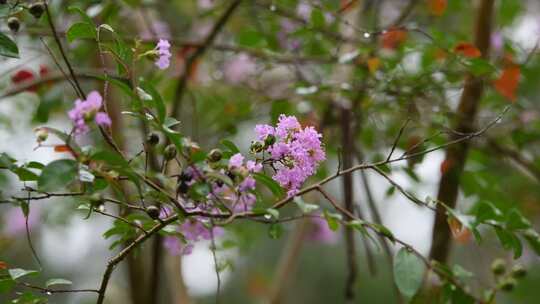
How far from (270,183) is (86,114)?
0.21m

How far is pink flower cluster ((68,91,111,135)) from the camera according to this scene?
24.1 inches

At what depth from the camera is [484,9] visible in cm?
142

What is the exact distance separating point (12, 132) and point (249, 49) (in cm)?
66

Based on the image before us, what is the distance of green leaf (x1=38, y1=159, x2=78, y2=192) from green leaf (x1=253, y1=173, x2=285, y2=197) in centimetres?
19

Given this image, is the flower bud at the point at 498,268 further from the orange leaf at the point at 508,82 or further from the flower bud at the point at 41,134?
the flower bud at the point at 41,134

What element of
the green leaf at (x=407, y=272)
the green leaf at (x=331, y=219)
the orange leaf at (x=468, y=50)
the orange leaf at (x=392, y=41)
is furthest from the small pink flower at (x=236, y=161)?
the orange leaf at (x=392, y=41)

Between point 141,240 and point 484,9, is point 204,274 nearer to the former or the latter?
point 484,9

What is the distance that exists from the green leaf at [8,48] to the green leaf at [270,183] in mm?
308

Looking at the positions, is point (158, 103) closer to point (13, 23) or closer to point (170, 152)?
point (170, 152)

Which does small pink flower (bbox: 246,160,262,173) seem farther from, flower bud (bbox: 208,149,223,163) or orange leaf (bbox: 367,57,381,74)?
orange leaf (bbox: 367,57,381,74)

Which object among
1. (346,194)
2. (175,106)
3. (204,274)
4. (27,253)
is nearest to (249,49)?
(175,106)

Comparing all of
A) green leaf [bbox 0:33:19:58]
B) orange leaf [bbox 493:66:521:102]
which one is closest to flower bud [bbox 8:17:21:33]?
green leaf [bbox 0:33:19:58]

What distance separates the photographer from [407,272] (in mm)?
719

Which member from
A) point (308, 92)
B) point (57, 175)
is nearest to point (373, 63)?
point (308, 92)
